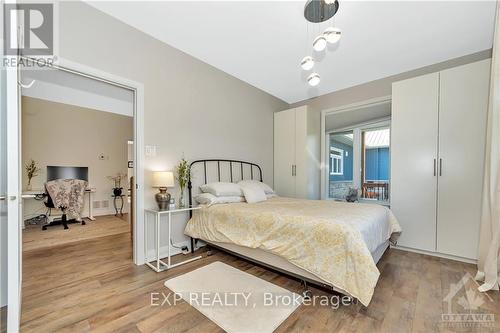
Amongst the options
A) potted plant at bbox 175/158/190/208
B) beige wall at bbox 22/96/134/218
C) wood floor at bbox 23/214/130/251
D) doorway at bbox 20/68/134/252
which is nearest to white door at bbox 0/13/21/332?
potted plant at bbox 175/158/190/208

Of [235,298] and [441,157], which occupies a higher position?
[441,157]

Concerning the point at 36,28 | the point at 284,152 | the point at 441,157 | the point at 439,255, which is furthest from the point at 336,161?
the point at 36,28

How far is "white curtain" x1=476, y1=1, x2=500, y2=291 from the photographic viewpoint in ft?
6.69

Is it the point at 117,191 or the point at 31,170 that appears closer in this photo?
the point at 31,170

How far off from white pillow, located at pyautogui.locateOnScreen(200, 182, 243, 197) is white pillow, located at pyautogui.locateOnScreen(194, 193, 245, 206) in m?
0.04

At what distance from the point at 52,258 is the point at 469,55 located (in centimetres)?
625

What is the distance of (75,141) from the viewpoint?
208 inches

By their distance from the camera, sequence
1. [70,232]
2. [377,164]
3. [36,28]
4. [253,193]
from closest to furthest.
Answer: [36,28]
[253,193]
[70,232]
[377,164]

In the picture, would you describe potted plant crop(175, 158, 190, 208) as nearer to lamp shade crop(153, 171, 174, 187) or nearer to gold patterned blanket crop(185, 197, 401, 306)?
lamp shade crop(153, 171, 174, 187)

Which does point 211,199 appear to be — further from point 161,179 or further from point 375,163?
point 375,163

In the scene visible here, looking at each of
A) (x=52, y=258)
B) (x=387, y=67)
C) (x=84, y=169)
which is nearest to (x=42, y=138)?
(x=84, y=169)

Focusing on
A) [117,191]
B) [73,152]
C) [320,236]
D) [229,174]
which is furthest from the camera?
[117,191]

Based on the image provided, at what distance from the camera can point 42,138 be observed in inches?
189

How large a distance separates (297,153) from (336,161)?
1.03 metres
